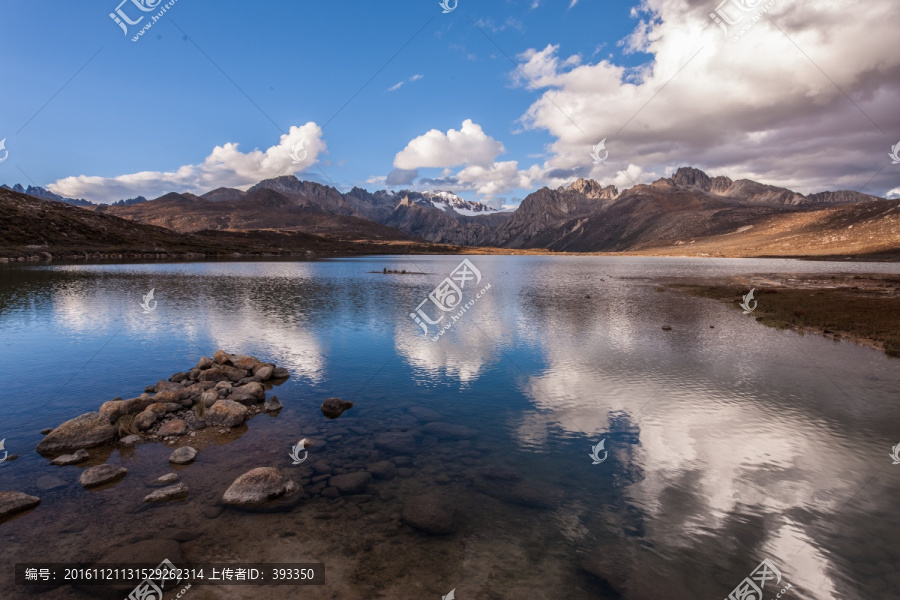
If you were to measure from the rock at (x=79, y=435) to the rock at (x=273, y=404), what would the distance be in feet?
20.8

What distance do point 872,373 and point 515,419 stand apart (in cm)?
2467

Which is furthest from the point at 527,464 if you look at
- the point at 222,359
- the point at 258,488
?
the point at 222,359

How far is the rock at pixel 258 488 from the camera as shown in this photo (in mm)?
14086

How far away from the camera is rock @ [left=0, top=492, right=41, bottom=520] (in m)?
13.2

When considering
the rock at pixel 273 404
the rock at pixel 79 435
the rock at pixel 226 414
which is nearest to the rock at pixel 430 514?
the rock at pixel 226 414

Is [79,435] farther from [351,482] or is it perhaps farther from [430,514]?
[430,514]

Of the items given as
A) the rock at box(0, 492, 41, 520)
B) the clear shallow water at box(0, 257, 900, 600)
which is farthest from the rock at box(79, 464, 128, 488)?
the rock at box(0, 492, 41, 520)

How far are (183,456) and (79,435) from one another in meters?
5.33

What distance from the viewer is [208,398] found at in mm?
22062

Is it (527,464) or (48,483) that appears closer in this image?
(48,483)

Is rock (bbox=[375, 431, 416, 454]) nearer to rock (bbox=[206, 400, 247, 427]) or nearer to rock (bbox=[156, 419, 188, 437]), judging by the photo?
rock (bbox=[206, 400, 247, 427])

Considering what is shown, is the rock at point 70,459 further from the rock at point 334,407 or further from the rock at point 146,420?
the rock at point 334,407

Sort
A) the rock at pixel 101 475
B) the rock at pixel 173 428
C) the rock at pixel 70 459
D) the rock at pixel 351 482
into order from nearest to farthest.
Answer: the rock at pixel 351 482 → the rock at pixel 101 475 → the rock at pixel 70 459 → the rock at pixel 173 428

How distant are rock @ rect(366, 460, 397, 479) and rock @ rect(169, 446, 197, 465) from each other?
7.09 meters
